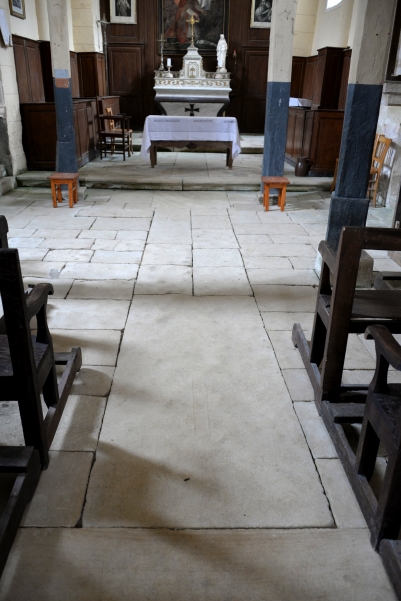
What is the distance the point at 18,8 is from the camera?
25.0 feet

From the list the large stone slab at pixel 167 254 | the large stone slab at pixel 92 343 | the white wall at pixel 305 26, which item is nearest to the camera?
the large stone slab at pixel 92 343

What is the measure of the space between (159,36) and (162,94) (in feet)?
5.23

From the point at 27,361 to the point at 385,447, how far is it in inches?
49.3

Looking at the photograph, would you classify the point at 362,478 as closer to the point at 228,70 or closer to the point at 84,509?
the point at 84,509

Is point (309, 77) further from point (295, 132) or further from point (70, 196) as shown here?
point (70, 196)

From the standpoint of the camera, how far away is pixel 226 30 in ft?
36.9

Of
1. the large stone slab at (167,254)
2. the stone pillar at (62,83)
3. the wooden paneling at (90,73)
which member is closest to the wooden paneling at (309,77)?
the wooden paneling at (90,73)

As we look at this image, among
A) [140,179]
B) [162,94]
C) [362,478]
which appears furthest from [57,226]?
[162,94]

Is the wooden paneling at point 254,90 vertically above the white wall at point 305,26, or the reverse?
the white wall at point 305,26

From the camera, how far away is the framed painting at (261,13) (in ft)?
36.3

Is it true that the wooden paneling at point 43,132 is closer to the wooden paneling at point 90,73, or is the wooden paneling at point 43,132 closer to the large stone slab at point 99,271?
the wooden paneling at point 90,73

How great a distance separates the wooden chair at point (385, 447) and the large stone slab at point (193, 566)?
12 centimetres

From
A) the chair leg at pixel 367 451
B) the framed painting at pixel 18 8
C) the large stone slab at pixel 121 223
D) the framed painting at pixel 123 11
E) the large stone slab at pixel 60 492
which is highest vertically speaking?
the framed painting at pixel 123 11

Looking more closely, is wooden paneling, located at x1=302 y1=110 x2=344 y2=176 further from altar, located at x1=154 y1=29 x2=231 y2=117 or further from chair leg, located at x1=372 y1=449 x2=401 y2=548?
chair leg, located at x1=372 y1=449 x2=401 y2=548
